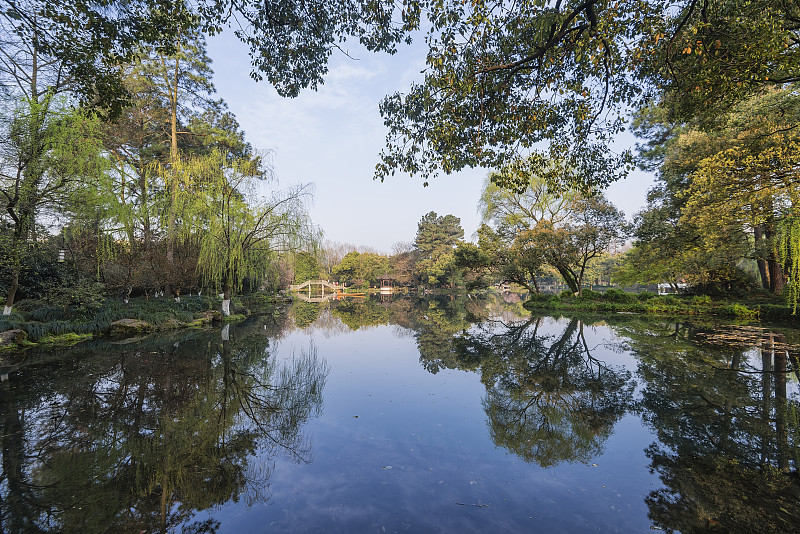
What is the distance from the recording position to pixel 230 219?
47.1 feet

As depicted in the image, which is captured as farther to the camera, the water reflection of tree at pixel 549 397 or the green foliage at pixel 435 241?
the green foliage at pixel 435 241

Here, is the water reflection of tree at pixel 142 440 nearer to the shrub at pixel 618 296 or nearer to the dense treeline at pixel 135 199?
the dense treeline at pixel 135 199

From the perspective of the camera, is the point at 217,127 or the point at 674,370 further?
the point at 217,127

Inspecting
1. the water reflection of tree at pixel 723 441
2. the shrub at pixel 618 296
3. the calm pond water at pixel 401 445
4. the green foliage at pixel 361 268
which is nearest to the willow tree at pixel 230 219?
the calm pond water at pixel 401 445

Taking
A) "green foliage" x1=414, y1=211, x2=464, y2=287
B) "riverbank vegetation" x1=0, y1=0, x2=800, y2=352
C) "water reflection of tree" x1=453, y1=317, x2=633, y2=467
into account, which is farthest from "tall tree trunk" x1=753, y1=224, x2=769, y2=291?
"green foliage" x1=414, y1=211, x2=464, y2=287

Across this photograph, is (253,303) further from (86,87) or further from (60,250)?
(86,87)

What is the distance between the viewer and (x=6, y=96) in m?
9.24

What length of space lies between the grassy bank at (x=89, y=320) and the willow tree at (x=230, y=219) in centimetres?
201

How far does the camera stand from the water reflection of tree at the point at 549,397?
363cm

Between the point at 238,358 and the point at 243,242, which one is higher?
the point at 243,242

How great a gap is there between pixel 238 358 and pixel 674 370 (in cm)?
907

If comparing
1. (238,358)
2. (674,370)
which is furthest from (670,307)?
(238,358)

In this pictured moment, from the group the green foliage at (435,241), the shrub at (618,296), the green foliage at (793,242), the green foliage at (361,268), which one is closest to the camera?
the green foliage at (793,242)

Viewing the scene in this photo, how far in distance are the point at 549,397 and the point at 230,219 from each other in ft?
45.7
